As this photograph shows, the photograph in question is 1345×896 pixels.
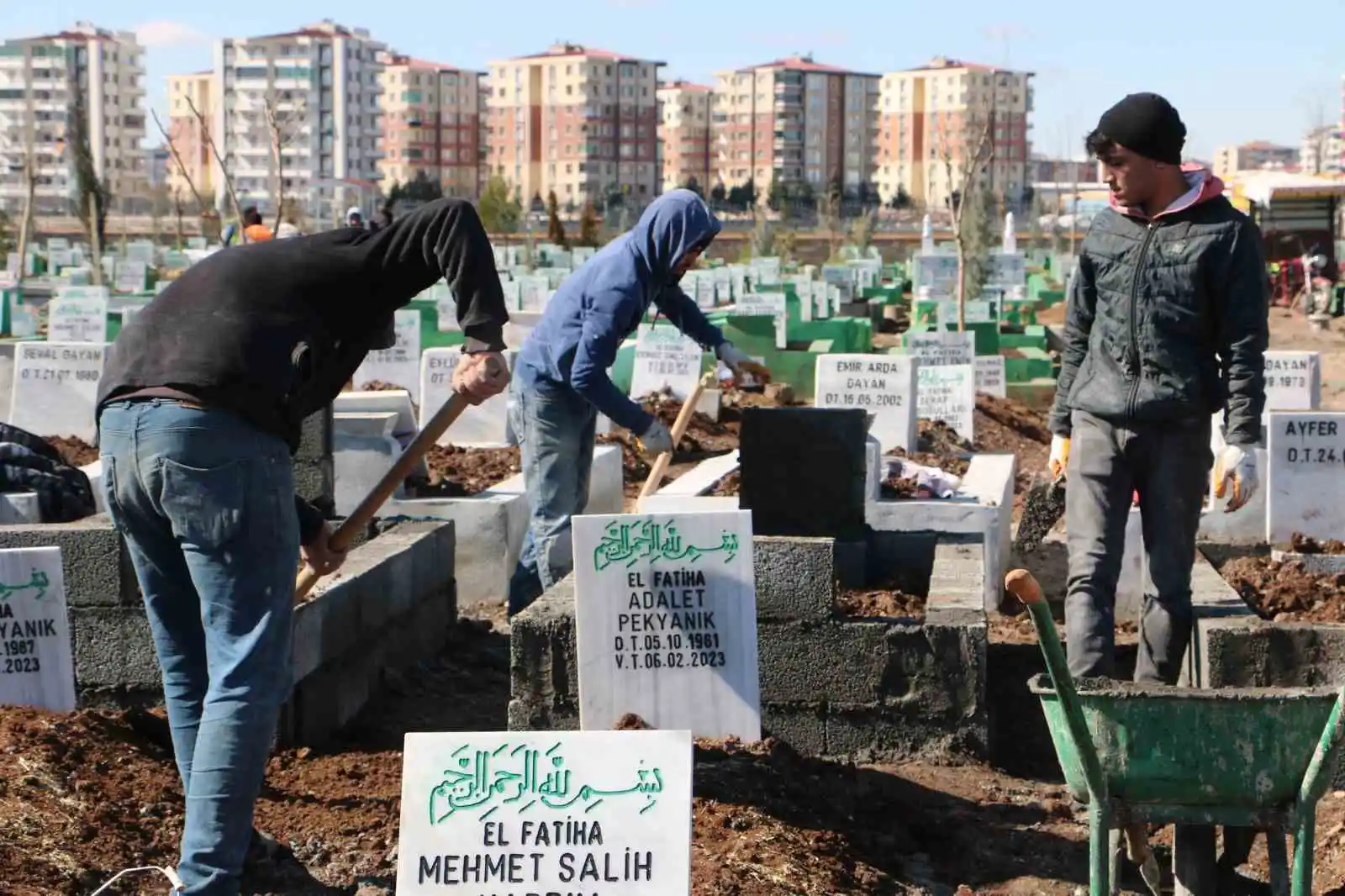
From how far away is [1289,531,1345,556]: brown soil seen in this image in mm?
7441

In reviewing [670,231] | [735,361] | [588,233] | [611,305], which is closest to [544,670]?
[611,305]

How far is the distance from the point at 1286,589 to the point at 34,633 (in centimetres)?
406

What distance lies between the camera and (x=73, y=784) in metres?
4.82

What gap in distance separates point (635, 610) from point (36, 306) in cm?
2807

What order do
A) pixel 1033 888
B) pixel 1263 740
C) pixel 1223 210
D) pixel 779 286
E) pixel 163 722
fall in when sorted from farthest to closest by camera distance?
pixel 779 286
pixel 163 722
pixel 1223 210
pixel 1033 888
pixel 1263 740

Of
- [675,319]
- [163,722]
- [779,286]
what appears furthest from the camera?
[779,286]

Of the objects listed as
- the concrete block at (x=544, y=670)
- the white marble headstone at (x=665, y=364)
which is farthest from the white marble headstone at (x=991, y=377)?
the concrete block at (x=544, y=670)

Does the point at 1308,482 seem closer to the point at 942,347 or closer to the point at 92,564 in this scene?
the point at 92,564

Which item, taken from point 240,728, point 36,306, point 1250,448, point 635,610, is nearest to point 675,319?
point 635,610

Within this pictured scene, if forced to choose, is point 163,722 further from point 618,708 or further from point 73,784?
point 618,708

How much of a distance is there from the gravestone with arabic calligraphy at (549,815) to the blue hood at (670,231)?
2836 millimetres

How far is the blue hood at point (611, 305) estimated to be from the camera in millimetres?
6164

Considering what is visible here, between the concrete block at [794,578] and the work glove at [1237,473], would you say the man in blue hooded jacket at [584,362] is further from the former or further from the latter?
the work glove at [1237,473]

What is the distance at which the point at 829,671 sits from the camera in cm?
571
